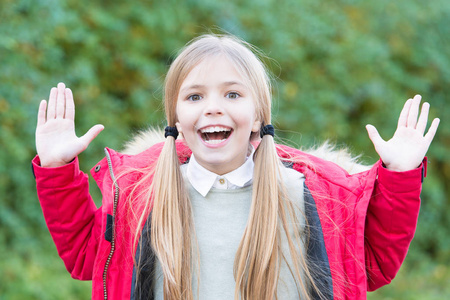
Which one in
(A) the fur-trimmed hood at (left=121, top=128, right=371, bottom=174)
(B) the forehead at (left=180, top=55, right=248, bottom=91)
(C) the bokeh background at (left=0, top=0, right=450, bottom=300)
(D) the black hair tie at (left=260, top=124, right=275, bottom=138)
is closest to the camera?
(B) the forehead at (left=180, top=55, right=248, bottom=91)

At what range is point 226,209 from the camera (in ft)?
7.13

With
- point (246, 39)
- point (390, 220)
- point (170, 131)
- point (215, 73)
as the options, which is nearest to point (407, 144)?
point (390, 220)

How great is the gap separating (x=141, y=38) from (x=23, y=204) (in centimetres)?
174

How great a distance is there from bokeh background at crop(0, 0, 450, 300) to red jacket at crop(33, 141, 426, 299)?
125cm

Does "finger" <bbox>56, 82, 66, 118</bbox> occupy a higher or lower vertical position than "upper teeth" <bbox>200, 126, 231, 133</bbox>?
higher

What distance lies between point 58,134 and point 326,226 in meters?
1.06

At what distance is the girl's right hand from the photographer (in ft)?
6.89

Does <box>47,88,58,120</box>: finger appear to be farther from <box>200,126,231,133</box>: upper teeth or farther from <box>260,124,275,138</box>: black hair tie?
<box>260,124,275,138</box>: black hair tie

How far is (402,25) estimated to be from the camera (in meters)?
6.75

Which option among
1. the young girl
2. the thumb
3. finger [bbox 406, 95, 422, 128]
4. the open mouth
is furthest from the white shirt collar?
finger [bbox 406, 95, 422, 128]

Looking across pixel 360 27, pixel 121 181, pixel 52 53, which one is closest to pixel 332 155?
pixel 121 181

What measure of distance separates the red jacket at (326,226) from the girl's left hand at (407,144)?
1.4 inches

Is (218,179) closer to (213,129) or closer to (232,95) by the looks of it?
(213,129)

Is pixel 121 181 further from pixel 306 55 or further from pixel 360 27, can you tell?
pixel 360 27
